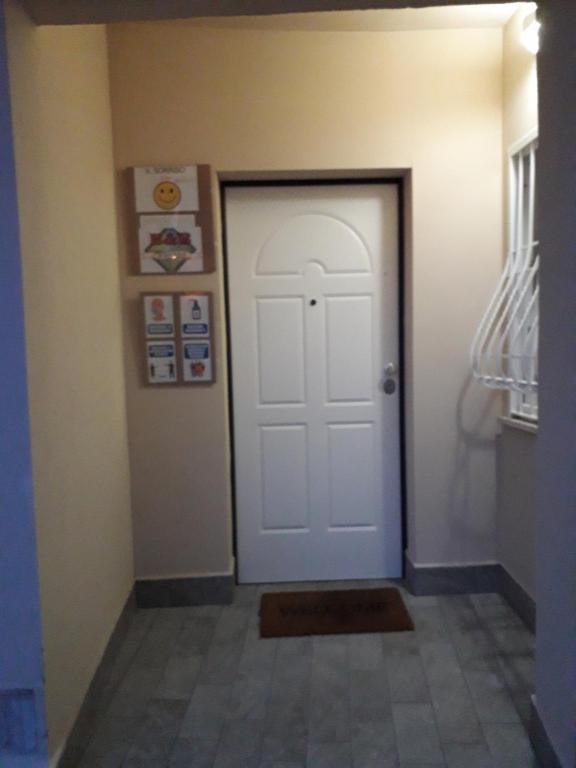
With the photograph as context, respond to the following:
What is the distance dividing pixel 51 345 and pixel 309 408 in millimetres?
1452

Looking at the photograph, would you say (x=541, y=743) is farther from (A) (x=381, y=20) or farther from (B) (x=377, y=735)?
(A) (x=381, y=20)

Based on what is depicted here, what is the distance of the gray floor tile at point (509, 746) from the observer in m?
1.65

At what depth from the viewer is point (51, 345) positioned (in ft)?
5.35

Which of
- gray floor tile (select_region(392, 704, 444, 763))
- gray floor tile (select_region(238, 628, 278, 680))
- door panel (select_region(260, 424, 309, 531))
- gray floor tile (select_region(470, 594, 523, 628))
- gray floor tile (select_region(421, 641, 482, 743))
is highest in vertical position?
door panel (select_region(260, 424, 309, 531))

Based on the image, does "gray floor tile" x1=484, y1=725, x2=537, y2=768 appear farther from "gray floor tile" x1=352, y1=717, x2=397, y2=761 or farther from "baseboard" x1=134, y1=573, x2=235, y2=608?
"baseboard" x1=134, y1=573, x2=235, y2=608

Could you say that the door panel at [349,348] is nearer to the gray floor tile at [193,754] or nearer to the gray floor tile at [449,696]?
the gray floor tile at [449,696]

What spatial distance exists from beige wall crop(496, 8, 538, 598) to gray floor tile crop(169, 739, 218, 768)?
1.36 metres

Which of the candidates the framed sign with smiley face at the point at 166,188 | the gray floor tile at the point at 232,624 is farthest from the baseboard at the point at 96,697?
the framed sign with smiley face at the point at 166,188

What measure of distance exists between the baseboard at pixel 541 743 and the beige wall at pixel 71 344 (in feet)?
4.39

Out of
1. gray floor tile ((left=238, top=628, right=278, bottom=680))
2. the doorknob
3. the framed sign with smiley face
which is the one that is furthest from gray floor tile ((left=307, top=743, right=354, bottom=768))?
the framed sign with smiley face

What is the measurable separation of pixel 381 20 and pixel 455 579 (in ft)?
8.15

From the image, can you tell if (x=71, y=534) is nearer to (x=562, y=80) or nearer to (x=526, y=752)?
(x=526, y=752)

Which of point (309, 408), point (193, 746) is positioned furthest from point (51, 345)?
point (309, 408)

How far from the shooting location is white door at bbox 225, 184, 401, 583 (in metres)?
2.76
